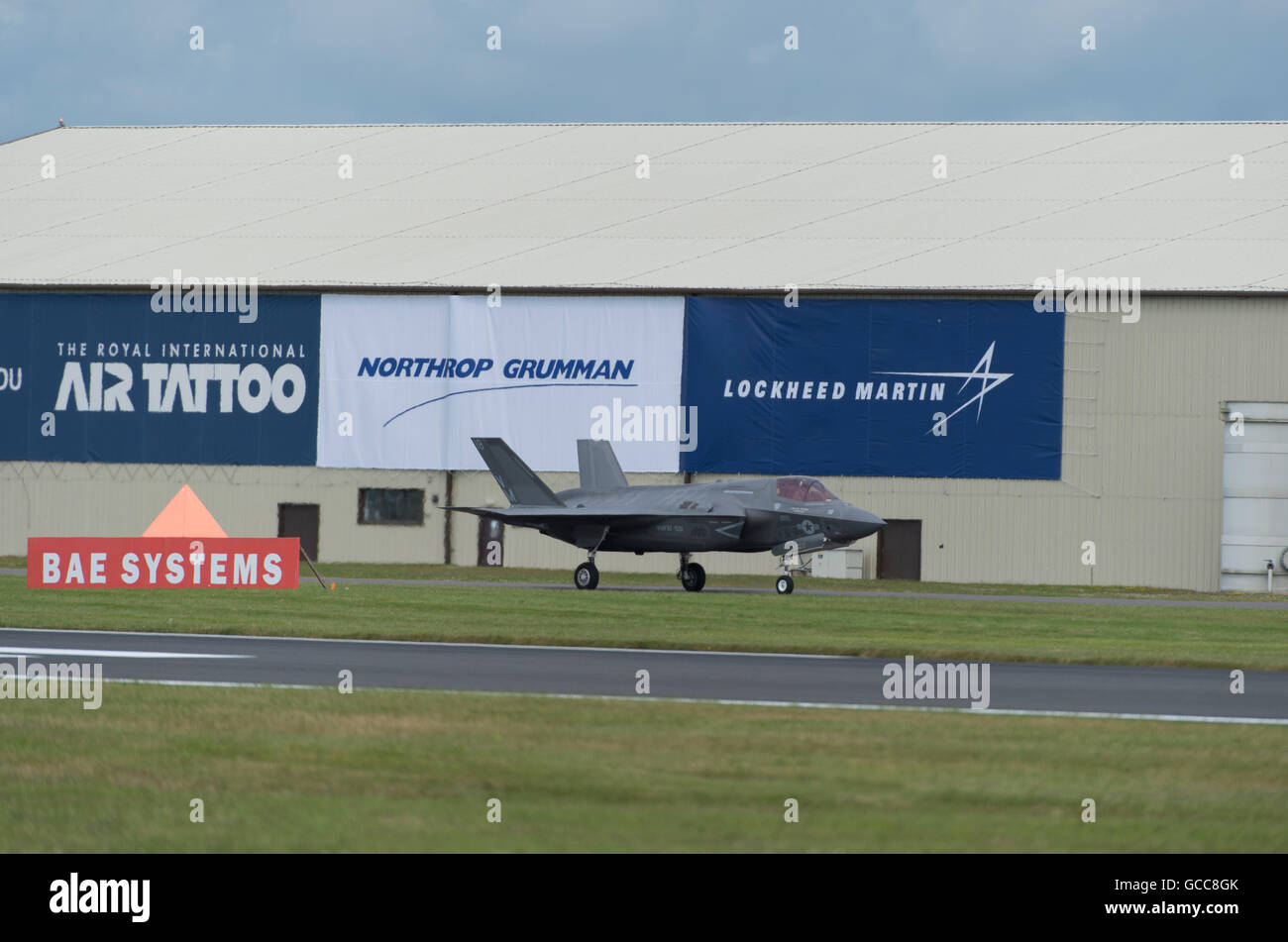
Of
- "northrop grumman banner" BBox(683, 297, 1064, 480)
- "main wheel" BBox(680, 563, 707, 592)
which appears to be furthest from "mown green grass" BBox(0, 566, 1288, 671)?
"northrop grumman banner" BBox(683, 297, 1064, 480)

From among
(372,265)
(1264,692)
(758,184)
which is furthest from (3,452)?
(1264,692)

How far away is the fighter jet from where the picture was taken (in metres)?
36.6

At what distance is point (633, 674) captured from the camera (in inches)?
691

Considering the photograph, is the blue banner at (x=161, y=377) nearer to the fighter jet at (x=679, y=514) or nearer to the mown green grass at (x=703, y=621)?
the fighter jet at (x=679, y=514)

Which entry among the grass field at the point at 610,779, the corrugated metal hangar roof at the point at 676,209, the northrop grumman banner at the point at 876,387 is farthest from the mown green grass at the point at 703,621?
the corrugated metal hangar roof at the point at 676,209

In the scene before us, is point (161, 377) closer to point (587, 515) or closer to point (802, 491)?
point (587, 515)

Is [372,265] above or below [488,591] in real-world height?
above

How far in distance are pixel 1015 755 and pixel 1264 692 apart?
638cm

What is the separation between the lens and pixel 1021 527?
146 ft

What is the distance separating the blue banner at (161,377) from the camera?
1950 inches

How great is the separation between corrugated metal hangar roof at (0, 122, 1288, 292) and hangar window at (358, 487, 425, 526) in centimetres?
625

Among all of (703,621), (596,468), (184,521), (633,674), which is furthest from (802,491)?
(633,674)

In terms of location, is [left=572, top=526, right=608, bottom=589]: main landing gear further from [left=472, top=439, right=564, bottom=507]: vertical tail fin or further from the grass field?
the grass field

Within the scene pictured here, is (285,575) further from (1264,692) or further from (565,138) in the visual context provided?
(565,138)
